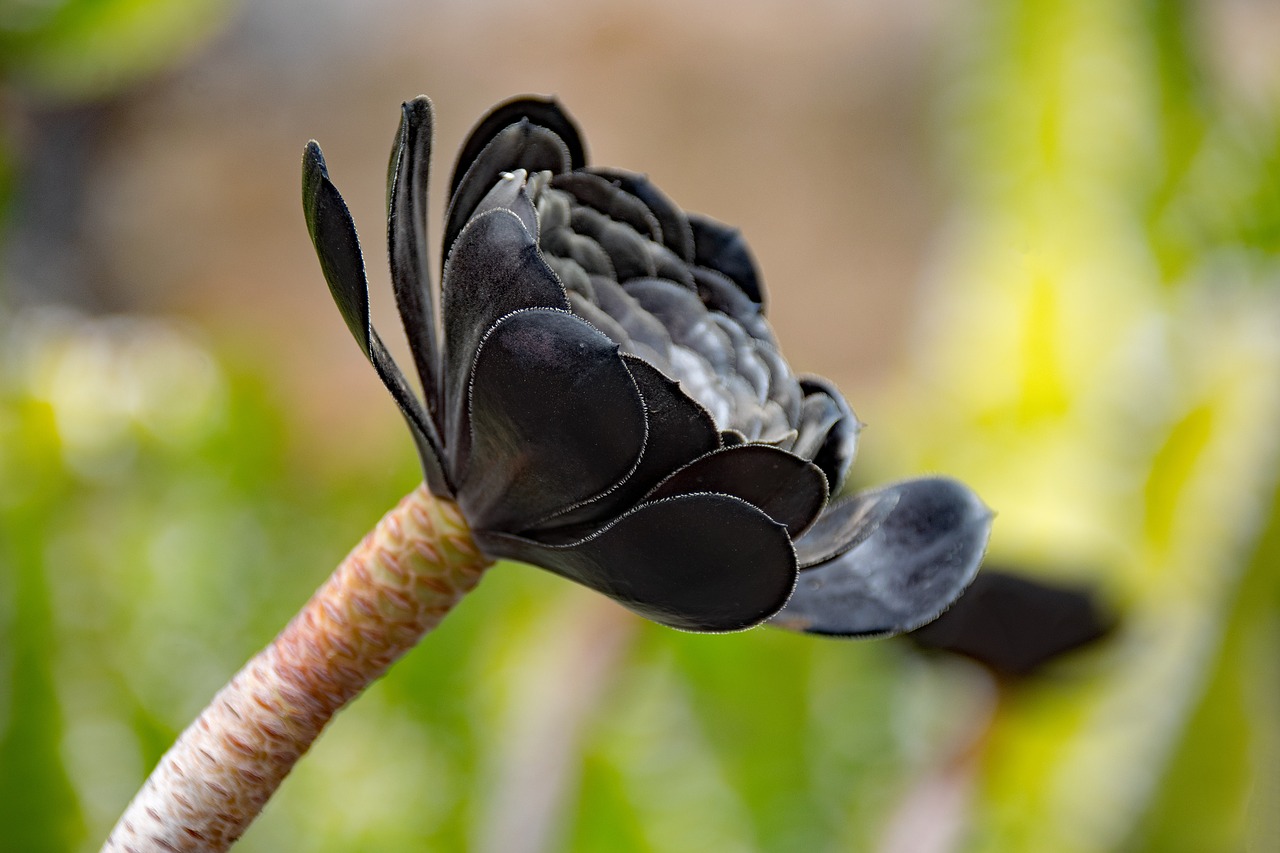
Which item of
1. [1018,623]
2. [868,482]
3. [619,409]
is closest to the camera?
[619,409]

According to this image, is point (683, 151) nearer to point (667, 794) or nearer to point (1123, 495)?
point (1123, 495)

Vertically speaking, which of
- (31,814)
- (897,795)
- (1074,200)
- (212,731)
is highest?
(212,731)

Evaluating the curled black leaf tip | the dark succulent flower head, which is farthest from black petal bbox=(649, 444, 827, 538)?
the curled black leaf tip

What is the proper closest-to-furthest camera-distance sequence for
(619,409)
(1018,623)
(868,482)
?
1. (619,409)
2. (1018,623)
3. (868,482)

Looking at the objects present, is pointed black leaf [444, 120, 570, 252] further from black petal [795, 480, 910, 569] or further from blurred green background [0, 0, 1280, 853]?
blurred green background [0, 0, 1280, 853]

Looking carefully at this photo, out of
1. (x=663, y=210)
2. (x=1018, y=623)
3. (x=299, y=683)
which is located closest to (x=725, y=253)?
(x=663, y=210)

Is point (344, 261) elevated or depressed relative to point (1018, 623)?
elevated

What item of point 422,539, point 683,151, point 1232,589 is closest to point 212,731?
point 422,539

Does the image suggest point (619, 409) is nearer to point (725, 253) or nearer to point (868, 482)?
point (725, 253)
